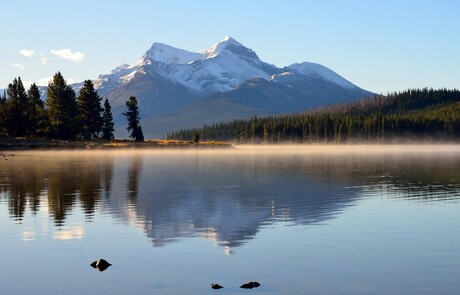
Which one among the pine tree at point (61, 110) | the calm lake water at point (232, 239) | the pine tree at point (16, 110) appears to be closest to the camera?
the calm lake water at point (232, 239)

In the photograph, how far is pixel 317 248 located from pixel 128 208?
733 inches

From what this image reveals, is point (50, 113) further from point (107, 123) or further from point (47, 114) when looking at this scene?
point (107, 123)

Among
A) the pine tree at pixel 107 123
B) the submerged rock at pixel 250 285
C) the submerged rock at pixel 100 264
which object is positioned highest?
the pine tree at pixel 107 123

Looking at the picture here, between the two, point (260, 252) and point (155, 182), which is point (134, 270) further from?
point (155, 182)

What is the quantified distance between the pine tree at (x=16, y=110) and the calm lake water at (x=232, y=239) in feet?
324

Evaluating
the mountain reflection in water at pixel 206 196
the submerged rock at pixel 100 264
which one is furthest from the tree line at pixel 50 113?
the submerged rock at pixel 100 264

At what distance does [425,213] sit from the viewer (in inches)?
1587

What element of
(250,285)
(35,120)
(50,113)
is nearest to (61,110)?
(50,113)

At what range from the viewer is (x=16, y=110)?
5965 inches

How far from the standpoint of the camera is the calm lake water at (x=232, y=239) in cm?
2331

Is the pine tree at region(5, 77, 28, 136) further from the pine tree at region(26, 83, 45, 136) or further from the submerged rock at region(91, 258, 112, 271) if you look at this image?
the submerged rock at region(91, 258, 112, 271)

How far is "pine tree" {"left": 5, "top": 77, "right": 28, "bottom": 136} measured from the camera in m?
151

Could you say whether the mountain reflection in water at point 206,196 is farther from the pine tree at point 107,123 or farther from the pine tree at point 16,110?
the pine tree at point 107,123

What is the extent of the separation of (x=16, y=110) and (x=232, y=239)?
5159 inches
